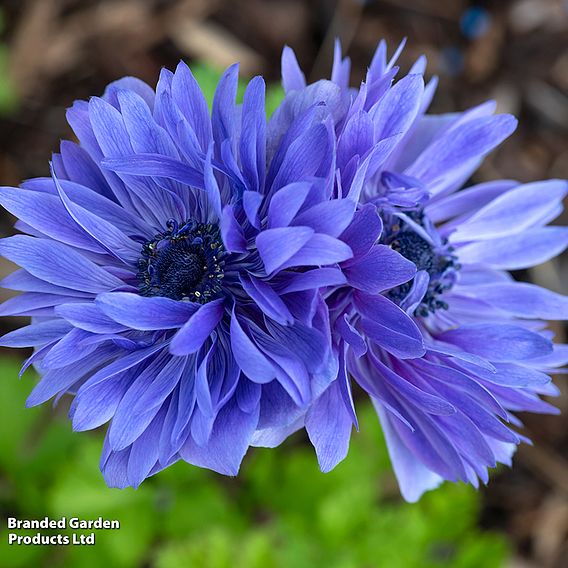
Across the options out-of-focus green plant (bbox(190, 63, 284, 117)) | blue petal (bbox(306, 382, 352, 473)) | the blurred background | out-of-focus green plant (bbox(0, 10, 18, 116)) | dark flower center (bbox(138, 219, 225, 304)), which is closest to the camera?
blue petal (bbox(306, 382, 352, 473))

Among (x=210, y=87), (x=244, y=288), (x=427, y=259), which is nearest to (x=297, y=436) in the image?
(x=210, y=87)

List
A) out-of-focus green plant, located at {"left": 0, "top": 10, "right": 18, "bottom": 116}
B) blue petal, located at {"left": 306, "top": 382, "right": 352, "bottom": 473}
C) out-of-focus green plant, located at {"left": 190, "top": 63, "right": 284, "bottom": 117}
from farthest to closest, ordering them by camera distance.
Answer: out-of-focus green plant, located at {"left": 0, "top": 10, "right": 18, "bottom": 116}, out-of-focus green plant, located at {"left": 190, "top": 63, "right": 284, "bottom": 117}, blue petal, located at {"left": 306, "top": 382, "right": 352, "bottom": 473}

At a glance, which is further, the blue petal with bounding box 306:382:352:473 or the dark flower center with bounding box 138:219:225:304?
the dark flower center with bounding box 138:219:225:304

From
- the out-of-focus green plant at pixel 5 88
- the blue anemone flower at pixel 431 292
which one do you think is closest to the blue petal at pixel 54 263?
the blue anemone flower at pixel 431 292

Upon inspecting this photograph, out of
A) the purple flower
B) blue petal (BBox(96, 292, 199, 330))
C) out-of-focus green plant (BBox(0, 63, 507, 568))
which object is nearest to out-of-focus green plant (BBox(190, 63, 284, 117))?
out-of-focus green plant (BBox(0, 63, 507, 568))

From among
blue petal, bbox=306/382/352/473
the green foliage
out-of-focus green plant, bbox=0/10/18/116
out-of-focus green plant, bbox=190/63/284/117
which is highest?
out-of-focus green plant, bbox=190/63/284/117

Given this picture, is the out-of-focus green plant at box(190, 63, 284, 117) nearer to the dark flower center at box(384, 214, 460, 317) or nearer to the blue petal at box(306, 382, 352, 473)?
the dark flower center at box(384, 214, 460, 317)

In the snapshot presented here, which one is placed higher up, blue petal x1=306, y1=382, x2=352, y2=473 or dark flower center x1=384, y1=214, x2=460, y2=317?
dark flower center x1=384, y1=214, x2=460, y2=317

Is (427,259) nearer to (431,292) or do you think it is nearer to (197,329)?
(431,292)
